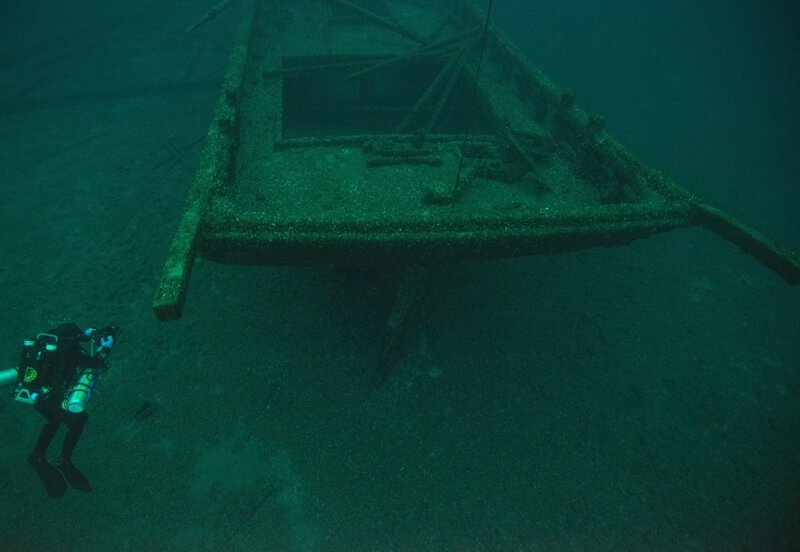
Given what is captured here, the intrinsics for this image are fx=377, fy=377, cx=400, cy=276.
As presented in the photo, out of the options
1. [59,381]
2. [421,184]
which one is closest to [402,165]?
[421,184]

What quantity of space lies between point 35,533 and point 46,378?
4.61 ft

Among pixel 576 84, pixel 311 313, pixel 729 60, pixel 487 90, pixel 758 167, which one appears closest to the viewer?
pixel 311 313

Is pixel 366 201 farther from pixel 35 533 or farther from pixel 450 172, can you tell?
pixel 35 533

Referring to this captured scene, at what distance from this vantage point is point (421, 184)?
3.71 metres

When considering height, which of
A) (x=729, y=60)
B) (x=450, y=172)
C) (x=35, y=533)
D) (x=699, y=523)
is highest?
(x=729, y=60)

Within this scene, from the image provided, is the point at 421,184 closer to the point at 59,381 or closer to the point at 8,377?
the point at 59,381

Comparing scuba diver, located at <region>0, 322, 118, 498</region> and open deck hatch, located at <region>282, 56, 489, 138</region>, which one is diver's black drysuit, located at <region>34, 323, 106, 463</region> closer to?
scuba diver, located at <region>0, 322, 118, 498</region>

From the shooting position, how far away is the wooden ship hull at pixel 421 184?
2732 mm

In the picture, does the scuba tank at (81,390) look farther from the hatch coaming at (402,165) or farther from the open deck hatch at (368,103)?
the open deck hatch at (368,103)

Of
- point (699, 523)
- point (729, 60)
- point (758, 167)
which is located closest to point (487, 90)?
point (699, 523)

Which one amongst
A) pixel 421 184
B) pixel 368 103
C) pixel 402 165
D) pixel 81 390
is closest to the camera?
pixel 81 390

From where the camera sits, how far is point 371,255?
2883 mm

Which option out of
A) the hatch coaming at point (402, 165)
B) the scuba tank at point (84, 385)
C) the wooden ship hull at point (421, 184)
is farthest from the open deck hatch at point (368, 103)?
the scuba tank at point (84, 385)

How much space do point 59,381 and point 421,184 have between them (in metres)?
3.31
